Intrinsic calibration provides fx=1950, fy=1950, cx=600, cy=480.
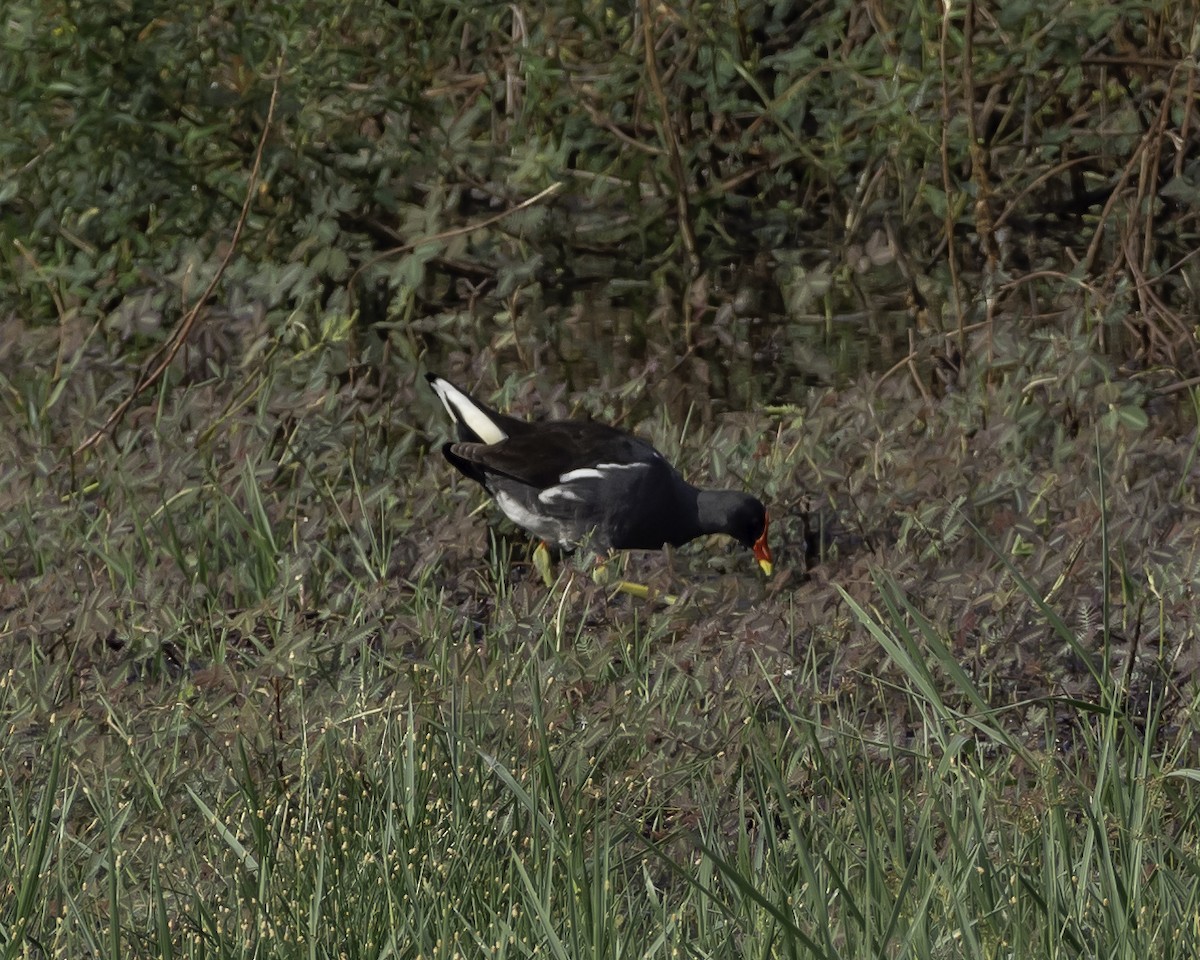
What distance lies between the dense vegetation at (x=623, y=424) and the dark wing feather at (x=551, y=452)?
0.44 feet

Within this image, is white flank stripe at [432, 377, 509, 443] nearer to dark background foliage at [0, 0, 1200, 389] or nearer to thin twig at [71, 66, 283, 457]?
dark background foliage at [0, 0, 1200, 389]

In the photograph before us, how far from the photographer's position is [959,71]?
6875mm

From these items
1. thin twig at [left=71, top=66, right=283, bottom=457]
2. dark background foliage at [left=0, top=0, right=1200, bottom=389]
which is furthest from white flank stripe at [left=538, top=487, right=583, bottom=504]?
thin twig at [left=71, top=66, right=283, bottom=457]

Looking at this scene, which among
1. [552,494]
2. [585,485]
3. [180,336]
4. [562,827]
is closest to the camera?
[562,827]

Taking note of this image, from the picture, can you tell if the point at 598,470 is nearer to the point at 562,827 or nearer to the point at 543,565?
the point at 543,565

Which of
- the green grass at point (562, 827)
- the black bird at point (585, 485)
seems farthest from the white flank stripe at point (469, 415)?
the green grass at point (562, 827)

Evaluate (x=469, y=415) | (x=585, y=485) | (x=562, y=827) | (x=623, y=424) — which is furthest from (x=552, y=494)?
(x=562, y=827)

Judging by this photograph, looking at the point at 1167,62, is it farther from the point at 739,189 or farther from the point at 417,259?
the point at 417,259

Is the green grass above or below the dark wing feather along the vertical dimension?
above

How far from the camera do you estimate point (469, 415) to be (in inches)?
231

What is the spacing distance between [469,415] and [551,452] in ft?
1.08

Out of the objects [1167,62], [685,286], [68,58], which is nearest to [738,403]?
[685,286]

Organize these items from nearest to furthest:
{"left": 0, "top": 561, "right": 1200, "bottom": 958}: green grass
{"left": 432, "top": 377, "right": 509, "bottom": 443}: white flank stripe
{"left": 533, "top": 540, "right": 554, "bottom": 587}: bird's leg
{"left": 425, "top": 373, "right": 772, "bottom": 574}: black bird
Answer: {"left": 0, "top": 561, "right": 1200, "bottom": 958}: green grass, {"left": 533, "top": 540, "right": 554, "bottom": 587}: bird's leg, {"left": 425, "top": 373, "right": 772, "bottom": 574}: black bird, {"left": 432, "top": 377, "right": 509, "bottom": 443}: white flank stripe

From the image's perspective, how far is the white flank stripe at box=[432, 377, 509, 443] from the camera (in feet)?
19.1
